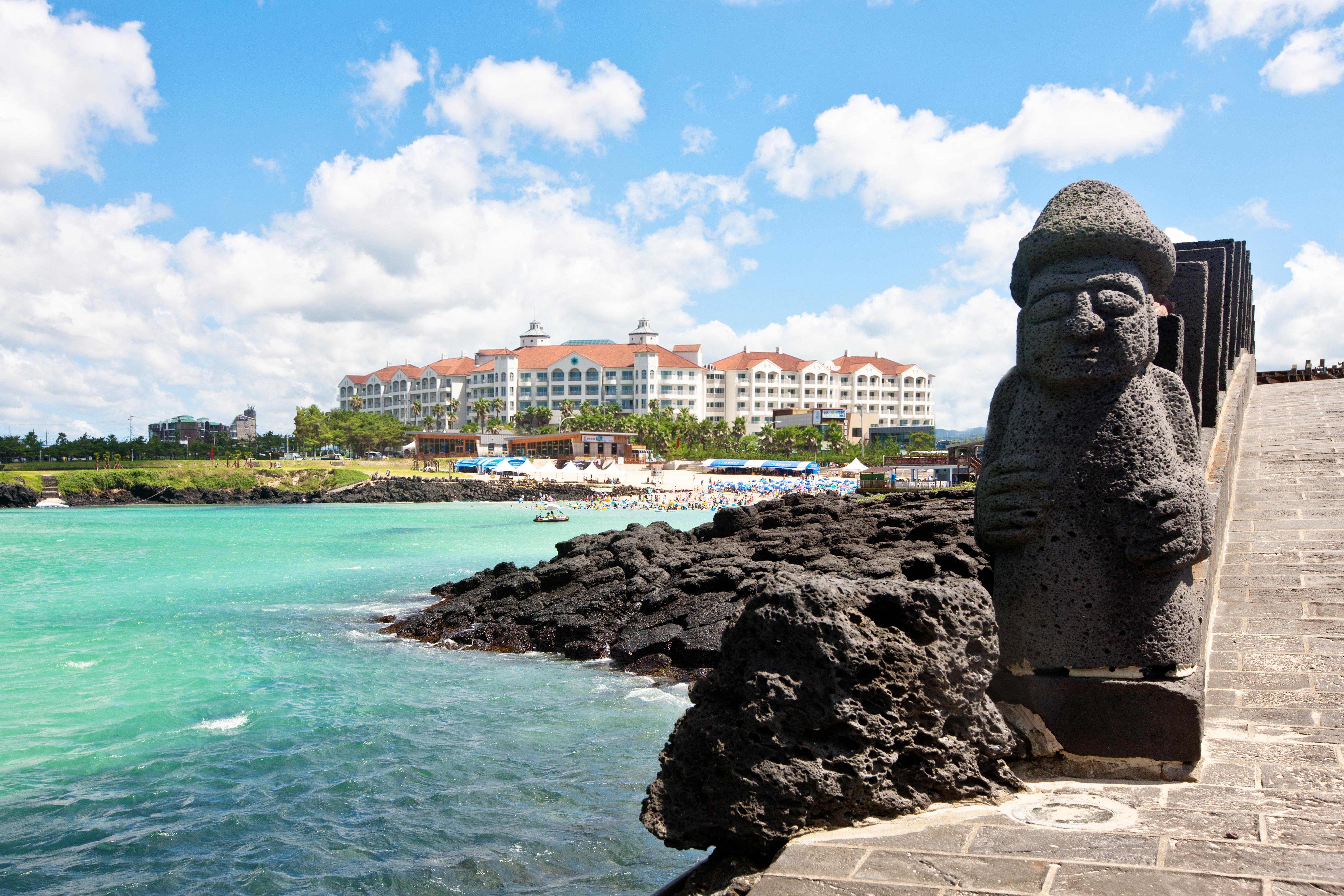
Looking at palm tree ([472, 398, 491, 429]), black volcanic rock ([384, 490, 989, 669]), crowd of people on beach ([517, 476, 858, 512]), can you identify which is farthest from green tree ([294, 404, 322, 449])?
black volcanic rock ([384, 490, 989, 669])

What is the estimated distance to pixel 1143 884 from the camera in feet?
9.62

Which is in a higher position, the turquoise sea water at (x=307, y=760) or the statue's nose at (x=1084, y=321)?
the statue's nose at (x=1084, y=321)

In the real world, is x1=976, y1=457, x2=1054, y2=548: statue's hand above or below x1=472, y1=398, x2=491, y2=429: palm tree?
below

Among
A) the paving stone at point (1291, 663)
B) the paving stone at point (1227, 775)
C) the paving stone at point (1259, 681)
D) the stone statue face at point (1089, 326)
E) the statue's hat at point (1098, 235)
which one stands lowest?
the paving stone at point (1227, 775)

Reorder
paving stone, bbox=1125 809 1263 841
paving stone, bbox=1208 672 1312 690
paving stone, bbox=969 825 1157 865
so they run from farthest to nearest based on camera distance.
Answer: paving stone, bbox=1208 672 1312 690 → paving stone, bbox=1125 809 1263 841 → paving stone, bbox=969 825 1157 865

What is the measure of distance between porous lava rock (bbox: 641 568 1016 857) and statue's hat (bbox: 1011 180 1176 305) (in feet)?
6.04

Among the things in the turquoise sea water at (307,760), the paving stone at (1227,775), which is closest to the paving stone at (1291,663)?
the paving stone at (1227,775)

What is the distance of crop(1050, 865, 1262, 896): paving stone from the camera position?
2.86 meters

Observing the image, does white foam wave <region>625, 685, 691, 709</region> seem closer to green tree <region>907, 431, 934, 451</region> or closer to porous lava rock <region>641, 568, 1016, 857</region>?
porous lava rock <region>641, 568, 1016, 857</region>

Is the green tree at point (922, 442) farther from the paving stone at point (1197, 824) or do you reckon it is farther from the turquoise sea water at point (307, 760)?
the paving stone at point (1197, 824)

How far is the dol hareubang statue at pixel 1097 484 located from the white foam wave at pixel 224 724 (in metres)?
9.89

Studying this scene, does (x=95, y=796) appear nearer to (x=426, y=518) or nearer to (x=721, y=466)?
(x=426, y=518)

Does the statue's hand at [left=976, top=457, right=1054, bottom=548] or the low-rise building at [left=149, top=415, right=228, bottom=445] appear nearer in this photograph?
the statue's hand at [left=976, top=457, right=1054, bottom=548]

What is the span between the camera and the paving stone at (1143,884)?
2859 mm
